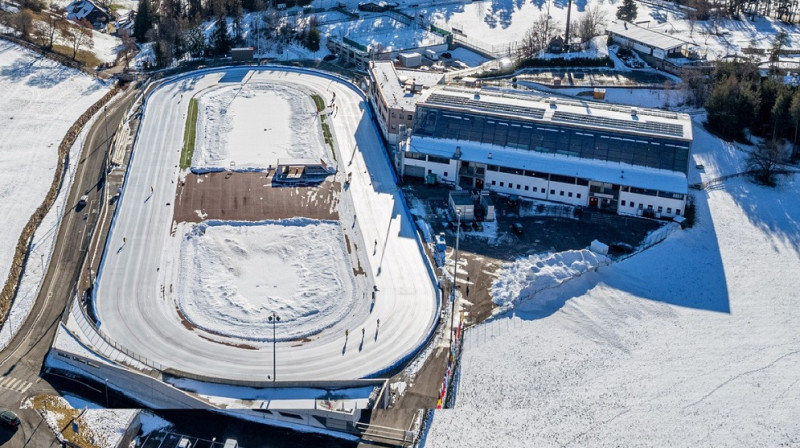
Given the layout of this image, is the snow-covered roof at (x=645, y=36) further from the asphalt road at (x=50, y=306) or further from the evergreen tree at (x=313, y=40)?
the asphalt road at (x=50, y=306)

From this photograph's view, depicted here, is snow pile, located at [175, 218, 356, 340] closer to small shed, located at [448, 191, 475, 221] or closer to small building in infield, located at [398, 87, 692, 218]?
small shed, located at [448, 191, 475, 221]

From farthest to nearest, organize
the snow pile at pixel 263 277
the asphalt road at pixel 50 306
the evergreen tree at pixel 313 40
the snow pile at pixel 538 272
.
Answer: the evergreen tree at pixel 313 40
the snow pile at pixel 538 272
the snow pile at pixel 263 277
the asphalt road at pixel 50 306

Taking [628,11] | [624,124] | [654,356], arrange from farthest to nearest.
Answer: [628,11]
[624,124]
[654,356]

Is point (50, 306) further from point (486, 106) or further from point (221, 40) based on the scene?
point (221, 40)

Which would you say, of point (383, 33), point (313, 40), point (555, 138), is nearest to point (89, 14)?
point (313, 40)

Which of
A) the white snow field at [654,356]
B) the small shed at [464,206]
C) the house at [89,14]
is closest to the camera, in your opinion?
the white snow field at [654,356]

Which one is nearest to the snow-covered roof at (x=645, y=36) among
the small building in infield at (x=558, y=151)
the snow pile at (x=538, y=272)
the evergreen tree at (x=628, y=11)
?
the evergreen tree at (x=628, y=11)
